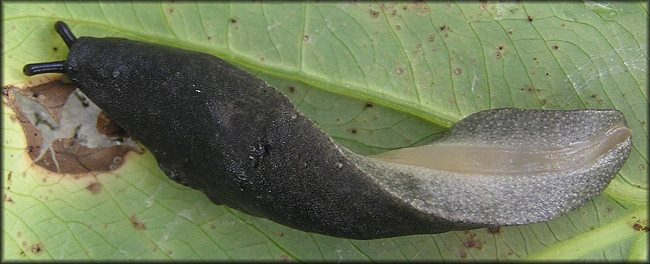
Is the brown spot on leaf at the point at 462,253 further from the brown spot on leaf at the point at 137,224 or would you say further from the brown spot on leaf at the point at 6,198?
the brown spot on leaf at the point at 6,198

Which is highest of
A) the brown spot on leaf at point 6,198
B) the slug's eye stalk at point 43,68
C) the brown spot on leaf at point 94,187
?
the slug's eye stalk at point 43,68

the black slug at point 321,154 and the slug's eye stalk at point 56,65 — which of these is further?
the slug's eye stalk at point 56,65

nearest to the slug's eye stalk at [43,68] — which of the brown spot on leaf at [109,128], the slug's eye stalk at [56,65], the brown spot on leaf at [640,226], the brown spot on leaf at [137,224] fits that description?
the slug's eye stalk at [56,65]

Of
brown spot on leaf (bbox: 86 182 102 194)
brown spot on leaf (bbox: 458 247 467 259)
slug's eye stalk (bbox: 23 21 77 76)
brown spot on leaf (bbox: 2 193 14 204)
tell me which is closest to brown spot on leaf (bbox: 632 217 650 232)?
brown spot on leaf (bbox: 458 247 467 259)

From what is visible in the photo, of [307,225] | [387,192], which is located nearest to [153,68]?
[307,225]

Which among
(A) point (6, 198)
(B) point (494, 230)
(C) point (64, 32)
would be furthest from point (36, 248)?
(B) point (494, 230)

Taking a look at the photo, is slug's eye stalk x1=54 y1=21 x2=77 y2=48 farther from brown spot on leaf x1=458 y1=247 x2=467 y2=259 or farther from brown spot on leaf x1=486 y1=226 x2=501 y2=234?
brown spot on leaf x1=486 y1=226 x2=501 y2=234

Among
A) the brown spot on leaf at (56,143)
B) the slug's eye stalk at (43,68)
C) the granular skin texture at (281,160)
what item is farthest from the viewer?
the brown spot on leaf at (56,143)
